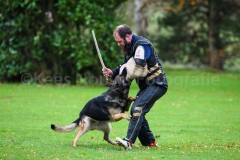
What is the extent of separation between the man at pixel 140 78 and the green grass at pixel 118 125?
418 mm

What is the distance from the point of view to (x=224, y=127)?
476 inches

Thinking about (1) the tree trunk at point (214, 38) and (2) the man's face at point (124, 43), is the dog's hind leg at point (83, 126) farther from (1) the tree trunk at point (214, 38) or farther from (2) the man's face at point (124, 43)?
(1) the tree trunk at point (214, 38)

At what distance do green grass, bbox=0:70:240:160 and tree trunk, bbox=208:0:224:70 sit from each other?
10881mm

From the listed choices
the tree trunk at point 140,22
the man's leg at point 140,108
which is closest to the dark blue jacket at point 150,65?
the man's leg at point 140,108

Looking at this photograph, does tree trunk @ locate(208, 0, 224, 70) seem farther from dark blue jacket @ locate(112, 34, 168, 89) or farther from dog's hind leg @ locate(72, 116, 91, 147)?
dog's hind leg @ locate(72, 116, 91, 147)

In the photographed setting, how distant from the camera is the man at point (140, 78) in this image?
8.65 meters

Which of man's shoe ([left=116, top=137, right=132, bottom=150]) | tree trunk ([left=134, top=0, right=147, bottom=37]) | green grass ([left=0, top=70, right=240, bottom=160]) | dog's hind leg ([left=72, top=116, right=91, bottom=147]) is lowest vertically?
green grass ([left=0, top=70, right=240, bottom=160])

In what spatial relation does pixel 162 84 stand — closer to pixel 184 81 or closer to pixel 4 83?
pixel 4 83

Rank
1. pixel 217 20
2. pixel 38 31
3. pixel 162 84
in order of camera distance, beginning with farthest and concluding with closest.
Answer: pixel 217 20 → pixel 38 31 → pixel 162 84

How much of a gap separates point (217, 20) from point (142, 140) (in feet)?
81.5

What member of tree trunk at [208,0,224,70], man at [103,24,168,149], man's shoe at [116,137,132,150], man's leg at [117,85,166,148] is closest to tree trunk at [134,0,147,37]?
tree trunk at [208,0,224,70]

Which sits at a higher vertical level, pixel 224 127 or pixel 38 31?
pixel 38 31

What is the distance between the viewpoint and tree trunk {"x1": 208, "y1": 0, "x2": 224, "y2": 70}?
106 feet

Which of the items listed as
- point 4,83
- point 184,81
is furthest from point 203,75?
point 4,83
